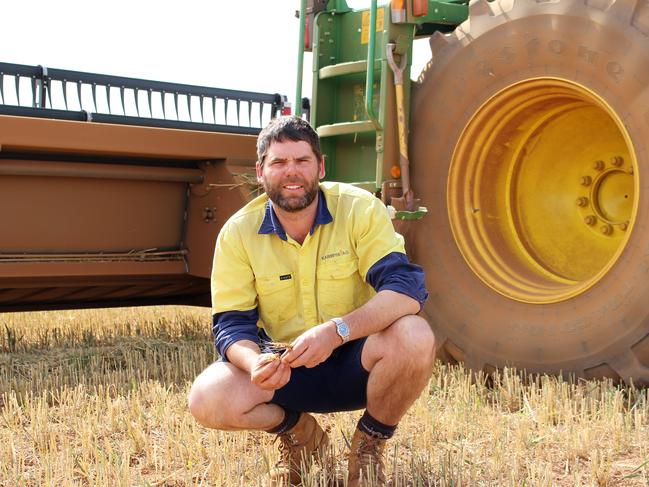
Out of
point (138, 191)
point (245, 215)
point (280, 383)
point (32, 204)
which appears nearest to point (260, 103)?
point (138, 191)

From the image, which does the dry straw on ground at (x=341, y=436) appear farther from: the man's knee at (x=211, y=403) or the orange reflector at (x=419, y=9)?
the orange reflector at (x=419, y=9)

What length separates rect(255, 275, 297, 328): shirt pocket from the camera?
3068mm

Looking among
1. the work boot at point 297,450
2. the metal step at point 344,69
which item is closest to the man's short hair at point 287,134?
the work boot at point 297,450

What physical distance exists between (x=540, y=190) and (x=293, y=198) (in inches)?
71.6

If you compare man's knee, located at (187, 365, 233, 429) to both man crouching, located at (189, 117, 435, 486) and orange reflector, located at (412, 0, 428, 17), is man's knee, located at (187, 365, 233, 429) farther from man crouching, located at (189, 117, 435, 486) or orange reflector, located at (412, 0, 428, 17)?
orange reflector, located at (412, 0, 428, 17)

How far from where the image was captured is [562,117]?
14.3ft

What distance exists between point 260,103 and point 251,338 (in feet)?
11.9

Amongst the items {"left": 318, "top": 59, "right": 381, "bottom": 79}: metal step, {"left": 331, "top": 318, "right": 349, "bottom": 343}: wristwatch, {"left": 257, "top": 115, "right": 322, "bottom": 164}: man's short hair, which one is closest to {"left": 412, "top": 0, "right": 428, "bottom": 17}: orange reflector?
{"left": 318, "top": 59, "right": 381, "bottom": 79}: metal step

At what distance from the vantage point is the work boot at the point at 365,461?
9.10 feet

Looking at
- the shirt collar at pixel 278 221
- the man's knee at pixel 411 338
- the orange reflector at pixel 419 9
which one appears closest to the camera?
the man's knee at pixel 411 338

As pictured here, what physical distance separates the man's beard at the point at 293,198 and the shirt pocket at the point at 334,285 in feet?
0.66

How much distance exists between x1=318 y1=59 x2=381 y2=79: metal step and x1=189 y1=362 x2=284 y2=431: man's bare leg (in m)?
2.21

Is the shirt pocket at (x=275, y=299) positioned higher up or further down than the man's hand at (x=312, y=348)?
higher up

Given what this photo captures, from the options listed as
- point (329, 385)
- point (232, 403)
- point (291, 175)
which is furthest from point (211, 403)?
point (291, 175)
